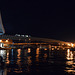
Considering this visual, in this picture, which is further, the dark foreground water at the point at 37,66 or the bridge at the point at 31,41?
the bridge at the point at 31,41

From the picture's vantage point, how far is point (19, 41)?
62938 millimetres

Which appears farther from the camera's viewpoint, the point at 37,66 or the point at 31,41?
the point at 31,41

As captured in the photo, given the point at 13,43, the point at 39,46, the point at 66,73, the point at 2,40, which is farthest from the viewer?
the point at 39,46

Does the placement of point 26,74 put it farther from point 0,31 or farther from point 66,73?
point 0,31

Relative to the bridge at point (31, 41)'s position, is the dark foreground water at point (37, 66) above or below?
below

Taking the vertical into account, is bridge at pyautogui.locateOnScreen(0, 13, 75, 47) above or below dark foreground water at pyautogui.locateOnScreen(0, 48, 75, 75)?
above

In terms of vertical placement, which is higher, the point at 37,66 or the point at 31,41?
the point at 31,41

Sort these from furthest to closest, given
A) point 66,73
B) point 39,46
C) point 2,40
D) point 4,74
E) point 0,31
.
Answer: point 39,46 < point 2,40 < point 0,31 < point 66,73 < point 4,74

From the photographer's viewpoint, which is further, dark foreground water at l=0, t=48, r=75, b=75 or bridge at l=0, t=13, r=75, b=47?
bridge at l=0, t=13, r=75, b=47

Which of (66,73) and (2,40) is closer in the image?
(66,73)

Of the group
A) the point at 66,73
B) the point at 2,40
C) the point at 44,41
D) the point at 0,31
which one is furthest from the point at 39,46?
the point at 66,73

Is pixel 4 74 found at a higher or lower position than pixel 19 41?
lower

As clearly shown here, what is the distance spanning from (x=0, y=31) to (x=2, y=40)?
30.3ft

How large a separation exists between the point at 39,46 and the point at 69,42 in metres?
12.3
